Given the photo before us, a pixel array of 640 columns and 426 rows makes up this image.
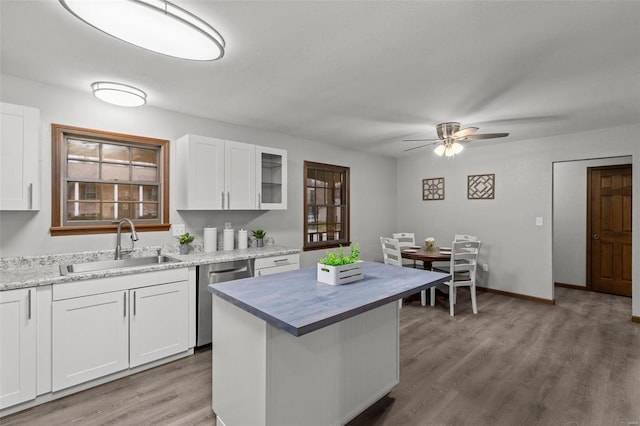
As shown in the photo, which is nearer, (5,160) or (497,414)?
(497,414)

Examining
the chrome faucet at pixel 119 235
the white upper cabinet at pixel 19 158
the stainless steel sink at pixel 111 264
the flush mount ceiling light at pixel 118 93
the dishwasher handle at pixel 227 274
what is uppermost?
the flush mount ceiling light at pixel 118 93

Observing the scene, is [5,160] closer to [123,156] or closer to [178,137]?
[123,156]

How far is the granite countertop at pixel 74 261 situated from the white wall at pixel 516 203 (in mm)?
3460

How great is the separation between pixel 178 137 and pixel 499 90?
3.19 m

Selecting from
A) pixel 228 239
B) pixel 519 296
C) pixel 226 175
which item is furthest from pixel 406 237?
pixel 226 175

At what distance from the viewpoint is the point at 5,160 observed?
2.30m

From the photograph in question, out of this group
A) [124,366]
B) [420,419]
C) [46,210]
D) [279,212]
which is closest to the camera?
[420,419]

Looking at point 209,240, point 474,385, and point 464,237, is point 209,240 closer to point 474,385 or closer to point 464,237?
point 474,385

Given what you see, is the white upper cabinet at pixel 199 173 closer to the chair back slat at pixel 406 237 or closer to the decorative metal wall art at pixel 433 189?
the chair back slat at pixel 406 237

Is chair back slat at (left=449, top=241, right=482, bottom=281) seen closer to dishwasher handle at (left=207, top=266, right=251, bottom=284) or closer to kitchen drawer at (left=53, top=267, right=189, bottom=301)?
dishwasher handle at (left=207, top=266, right=251, bottom=284)

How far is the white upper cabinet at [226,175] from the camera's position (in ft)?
10.7

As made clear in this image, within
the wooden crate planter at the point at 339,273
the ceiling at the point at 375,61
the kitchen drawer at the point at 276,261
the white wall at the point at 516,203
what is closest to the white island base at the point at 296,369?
the wooden crate planter at the point at 339,273

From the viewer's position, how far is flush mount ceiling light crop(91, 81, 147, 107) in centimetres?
257

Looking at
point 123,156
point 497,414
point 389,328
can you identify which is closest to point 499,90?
point 389,328
